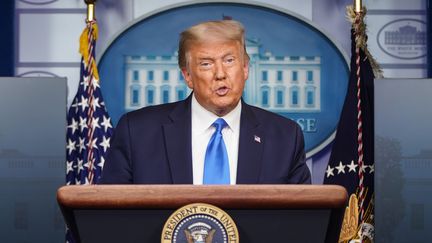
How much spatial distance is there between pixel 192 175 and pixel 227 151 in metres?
0.11

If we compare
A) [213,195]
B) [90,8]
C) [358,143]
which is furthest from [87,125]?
[213,195]

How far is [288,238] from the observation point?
4.81 ft

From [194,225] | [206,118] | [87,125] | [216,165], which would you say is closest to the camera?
[194,225]

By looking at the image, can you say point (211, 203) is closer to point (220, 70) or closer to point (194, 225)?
point (194, 225)

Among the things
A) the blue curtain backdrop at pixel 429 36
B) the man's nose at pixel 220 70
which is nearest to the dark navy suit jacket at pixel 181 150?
the man's nose at pixel 220 70

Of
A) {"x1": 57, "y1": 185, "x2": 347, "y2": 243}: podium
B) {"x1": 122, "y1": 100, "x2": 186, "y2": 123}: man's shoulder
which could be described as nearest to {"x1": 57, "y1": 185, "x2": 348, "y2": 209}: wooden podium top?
{"x1": 57, "y1": 185, "x2": 347, "y2": 243}: podium

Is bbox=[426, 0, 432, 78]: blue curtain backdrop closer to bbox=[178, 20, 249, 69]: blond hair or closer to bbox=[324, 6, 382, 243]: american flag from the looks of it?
bbox=[324, 6, 382, 243]: american flag

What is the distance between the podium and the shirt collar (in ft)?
Answer: 2.16

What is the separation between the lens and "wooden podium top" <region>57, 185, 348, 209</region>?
1435 millimetres

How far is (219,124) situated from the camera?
81.1 inches

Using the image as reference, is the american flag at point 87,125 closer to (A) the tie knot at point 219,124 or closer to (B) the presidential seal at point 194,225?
(A) the tie knot at point 219,124

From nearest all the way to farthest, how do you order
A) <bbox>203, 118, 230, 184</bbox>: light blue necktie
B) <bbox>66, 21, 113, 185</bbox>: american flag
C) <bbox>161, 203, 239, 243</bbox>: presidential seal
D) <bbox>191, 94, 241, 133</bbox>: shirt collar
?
<bbox>161, 203, 239, 243</bbox>: presidential seal → <bbox>203, 118, 230, 184</bbox>: light blue necktie → <bbox>191, 94, 241, 133</bbox>: shirt collar → <bbox>66, 21, 113, 185</bbox>: american flag

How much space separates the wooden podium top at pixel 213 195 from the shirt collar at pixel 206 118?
66cm

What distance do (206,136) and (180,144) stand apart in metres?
0.07
